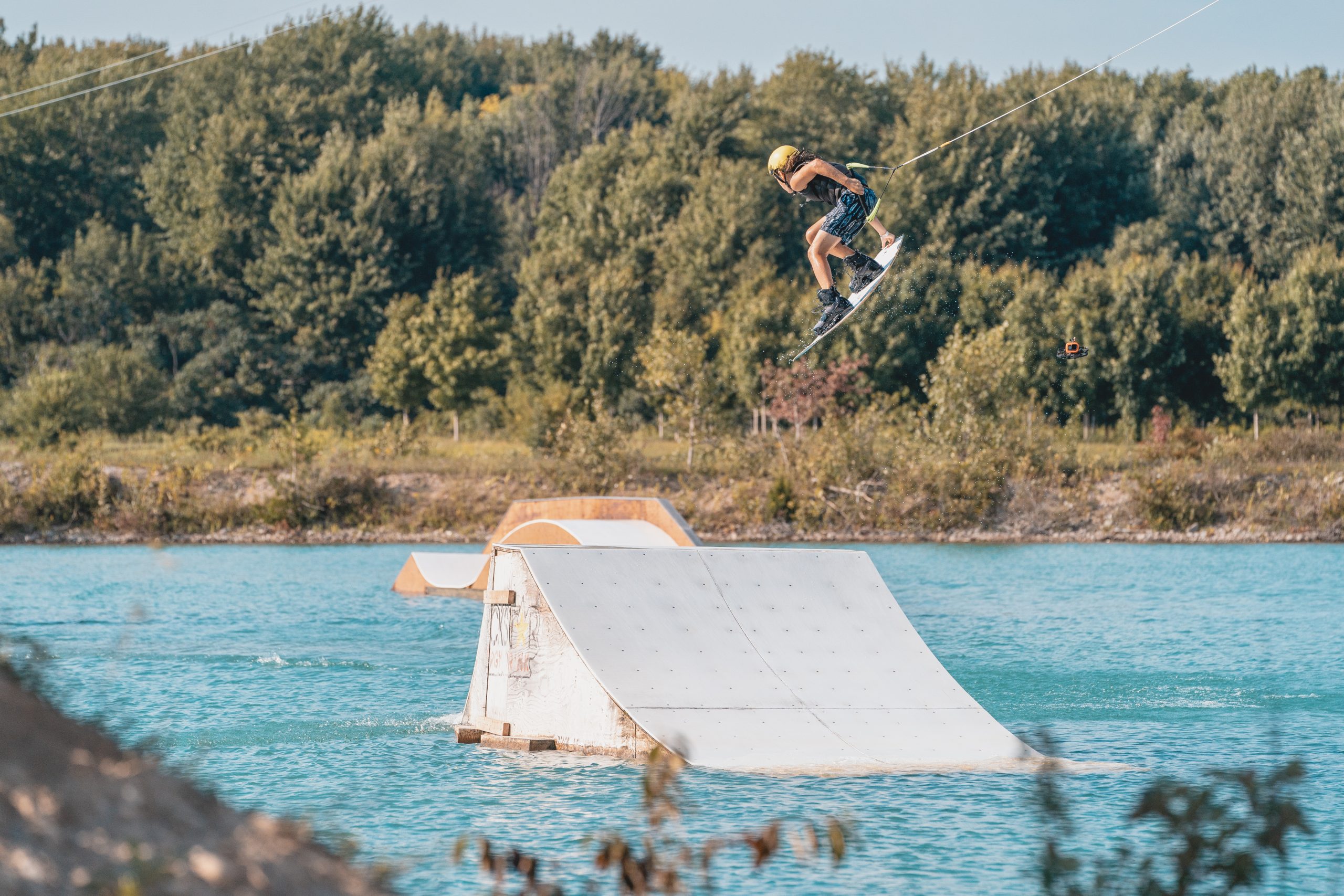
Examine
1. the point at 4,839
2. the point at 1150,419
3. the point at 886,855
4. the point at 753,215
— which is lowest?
the point at 886,855

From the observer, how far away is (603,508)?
68.9 feet

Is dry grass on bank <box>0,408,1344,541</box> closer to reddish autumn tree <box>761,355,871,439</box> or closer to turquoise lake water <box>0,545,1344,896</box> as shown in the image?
reddish autumn tree <box>761,355,871,439</box>

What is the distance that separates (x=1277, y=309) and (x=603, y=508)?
34470mm

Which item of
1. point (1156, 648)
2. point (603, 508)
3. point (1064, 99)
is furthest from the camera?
point (1064, 99)

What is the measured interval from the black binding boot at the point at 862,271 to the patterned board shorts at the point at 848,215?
734mm

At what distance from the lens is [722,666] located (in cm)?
1209

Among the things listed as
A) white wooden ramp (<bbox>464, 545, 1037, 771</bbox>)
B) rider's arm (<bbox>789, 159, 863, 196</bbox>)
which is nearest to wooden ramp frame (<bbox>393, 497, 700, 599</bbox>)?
white wooden ramp (<bbox>464, 545, 1037, 771</bbox>)

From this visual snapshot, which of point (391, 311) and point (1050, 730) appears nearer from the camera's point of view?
point (1050, 730)

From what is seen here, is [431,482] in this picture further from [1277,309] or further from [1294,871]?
[1294,871]

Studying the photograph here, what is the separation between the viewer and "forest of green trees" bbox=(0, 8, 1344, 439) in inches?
1924

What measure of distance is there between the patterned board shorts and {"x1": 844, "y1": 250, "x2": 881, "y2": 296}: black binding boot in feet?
2.41

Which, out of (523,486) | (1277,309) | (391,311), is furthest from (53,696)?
(391,311)

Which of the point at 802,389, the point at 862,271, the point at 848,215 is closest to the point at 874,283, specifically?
the point at 862,271

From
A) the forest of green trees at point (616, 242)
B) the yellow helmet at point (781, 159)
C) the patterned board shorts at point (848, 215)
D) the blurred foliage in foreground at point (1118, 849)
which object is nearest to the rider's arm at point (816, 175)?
the yellow helmet at point (781, 159)
